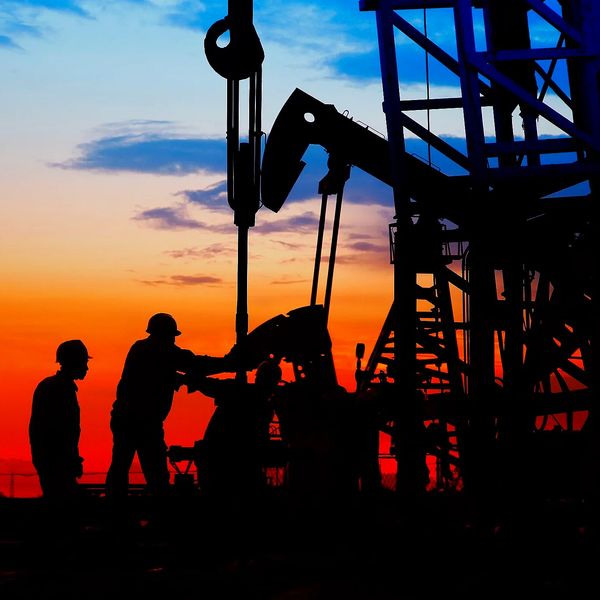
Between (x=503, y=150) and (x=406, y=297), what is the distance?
200 centimetres

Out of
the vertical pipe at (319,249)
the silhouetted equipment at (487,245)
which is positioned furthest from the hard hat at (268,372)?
the vertical pipe at (319,249)

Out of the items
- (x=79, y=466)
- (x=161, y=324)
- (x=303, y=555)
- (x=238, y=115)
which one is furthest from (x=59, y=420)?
(x=238, y=115)

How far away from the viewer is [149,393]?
1032cm

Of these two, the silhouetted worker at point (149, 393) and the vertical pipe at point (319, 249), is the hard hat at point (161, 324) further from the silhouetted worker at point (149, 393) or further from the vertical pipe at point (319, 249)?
the vertical pipe at point (319, 249)

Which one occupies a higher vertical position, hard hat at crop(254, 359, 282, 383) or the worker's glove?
hard hat at crop(254, 359, 282, 383)

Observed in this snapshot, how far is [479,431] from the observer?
505 inches

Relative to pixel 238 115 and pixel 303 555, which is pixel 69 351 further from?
pixel 238 115

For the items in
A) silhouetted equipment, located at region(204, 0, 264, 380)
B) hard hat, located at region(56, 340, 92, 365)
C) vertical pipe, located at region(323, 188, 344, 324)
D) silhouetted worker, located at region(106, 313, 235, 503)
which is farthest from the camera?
vertical pipe, located at region(323, 188, 344, 324)

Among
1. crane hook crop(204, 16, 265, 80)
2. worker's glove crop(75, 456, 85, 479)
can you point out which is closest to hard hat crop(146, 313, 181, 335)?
worker's glove crop(75, 456, 85, 479)

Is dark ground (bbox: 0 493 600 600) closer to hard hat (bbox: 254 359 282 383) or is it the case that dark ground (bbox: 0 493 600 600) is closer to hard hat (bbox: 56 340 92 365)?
hard hat (bbox: 254 359 282 383)

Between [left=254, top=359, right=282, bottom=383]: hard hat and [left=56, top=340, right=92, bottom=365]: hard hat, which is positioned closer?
[left=56, top=340, right=92, bottom=365]: hard hat

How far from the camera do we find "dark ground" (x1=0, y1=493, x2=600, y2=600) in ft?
21.1

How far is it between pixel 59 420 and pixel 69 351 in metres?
0.60

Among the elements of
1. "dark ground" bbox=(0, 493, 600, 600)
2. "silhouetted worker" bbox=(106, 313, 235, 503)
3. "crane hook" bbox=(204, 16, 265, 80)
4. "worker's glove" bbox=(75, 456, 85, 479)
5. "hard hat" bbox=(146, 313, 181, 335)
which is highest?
"crane hook" bbox=(204, 16, 265, 80)
